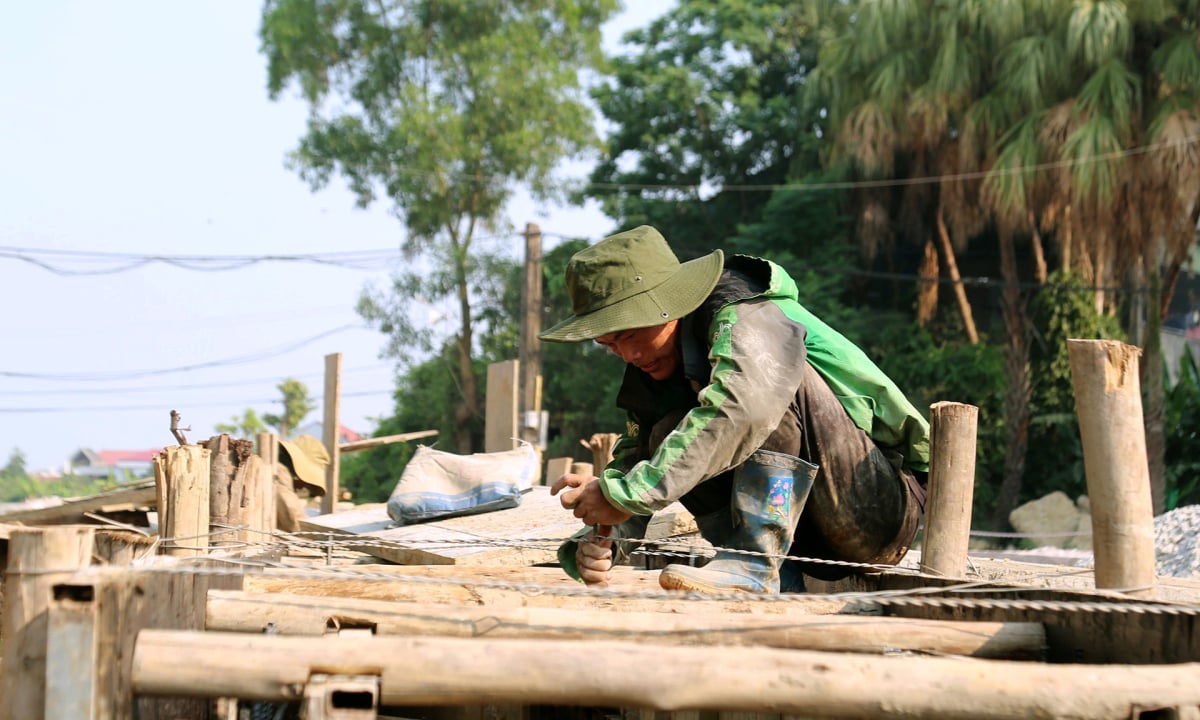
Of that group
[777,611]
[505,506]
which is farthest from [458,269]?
[777,611]

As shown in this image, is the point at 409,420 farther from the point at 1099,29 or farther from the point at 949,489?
the point at 949,489

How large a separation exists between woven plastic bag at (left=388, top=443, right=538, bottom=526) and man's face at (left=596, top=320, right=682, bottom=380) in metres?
2.98

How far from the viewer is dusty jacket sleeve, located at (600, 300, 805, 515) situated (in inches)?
118

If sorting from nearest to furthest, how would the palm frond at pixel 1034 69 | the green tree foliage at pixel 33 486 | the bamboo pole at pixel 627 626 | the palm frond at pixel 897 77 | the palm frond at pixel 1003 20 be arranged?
1. the bamboo pole at pixel 627 626
2. the palm frond at pixel 1034 69
3. the palm frond at pixel 1003 20
4. the palm frond at pixel 897 77
5. the green tree foliage at pixel 33 486

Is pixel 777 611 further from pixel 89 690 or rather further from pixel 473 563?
pixel 473 563

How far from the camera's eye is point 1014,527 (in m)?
14.8

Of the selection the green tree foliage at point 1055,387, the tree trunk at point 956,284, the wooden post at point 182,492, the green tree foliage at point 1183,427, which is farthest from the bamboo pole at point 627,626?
the tree trunk at point 956,284

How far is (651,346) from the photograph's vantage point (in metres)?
3.41

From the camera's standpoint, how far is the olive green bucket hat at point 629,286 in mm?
3285

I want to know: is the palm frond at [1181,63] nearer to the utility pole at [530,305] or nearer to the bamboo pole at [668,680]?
the utility pole at [530,305]

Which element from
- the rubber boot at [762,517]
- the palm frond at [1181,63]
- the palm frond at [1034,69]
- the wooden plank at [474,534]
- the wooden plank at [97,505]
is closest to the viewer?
the rubber boot at [762,517]

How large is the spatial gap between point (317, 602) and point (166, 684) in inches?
18.3

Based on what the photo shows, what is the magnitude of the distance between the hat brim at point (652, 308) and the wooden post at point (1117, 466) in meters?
0.95

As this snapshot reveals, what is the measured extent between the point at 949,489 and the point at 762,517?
0.59 meters
